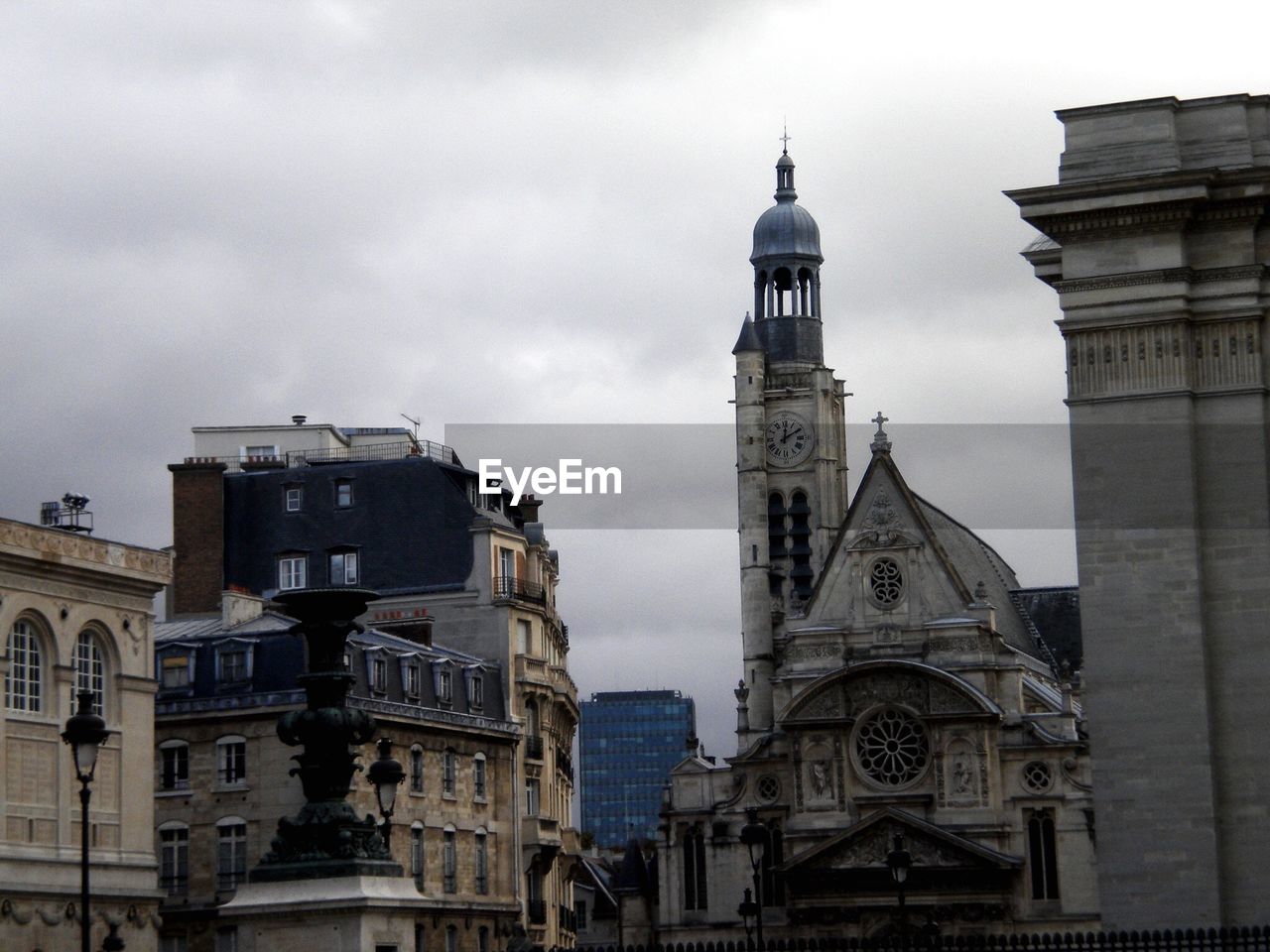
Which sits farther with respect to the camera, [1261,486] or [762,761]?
[762,761]

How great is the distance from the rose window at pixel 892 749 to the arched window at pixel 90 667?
2761 centimetres

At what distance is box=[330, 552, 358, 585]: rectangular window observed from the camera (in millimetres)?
63469

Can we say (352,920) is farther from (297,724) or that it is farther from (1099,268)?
(1099,268)

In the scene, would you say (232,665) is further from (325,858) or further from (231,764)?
(325,858)

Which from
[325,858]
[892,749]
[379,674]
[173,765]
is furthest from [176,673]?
[325,858]

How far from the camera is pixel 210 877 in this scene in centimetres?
5156

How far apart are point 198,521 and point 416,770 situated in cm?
1138

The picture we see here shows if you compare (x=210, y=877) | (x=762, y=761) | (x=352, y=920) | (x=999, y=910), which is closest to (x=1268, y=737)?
(x=352, y=920)

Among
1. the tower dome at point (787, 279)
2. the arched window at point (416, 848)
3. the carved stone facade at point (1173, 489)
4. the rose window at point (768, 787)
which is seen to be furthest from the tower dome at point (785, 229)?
the carved stone facade at point (1173, 489)

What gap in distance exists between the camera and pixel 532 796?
60.8 meters

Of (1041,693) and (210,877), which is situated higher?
(1041,693)

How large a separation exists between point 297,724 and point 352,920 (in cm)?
205

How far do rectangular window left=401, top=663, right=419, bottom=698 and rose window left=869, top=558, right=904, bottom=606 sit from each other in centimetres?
1995

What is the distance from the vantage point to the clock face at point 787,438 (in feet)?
281
